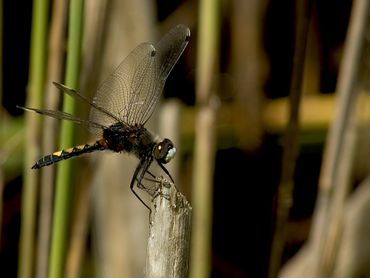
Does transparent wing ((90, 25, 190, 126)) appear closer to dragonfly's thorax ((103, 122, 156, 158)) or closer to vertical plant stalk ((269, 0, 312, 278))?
dragonfly's thorax ((103, 122, 156, 158))

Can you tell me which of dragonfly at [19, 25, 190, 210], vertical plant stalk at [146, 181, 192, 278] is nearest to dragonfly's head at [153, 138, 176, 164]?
dragonfly at [19, 25, 190, 210]

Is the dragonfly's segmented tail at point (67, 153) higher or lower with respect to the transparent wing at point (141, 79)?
lower

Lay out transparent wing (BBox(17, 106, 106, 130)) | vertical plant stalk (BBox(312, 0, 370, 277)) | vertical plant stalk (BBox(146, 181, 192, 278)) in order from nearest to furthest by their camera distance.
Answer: vertical plant stalk (BBox(146, 181, 192, 278)), transparent wing (BBox(17, 106, 106, 130)), vertical plant stalk (BBox(312, 0, 370, 277))

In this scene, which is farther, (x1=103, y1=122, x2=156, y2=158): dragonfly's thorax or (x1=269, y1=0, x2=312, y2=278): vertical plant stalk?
(x1=103, y1=122, x2=156, y2=158): dragonfly's thorax

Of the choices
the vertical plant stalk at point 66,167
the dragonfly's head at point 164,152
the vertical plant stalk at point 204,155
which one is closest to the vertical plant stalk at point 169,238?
the vertical plant stalk at point 66,167

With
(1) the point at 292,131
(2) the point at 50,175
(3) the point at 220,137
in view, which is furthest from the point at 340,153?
(3) the point at 220,137

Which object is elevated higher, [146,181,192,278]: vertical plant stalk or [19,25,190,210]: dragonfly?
[19,25,190,210]: dragonfly

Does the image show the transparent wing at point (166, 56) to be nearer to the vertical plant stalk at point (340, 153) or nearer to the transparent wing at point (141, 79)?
the transparent wing at point (141, 79)
